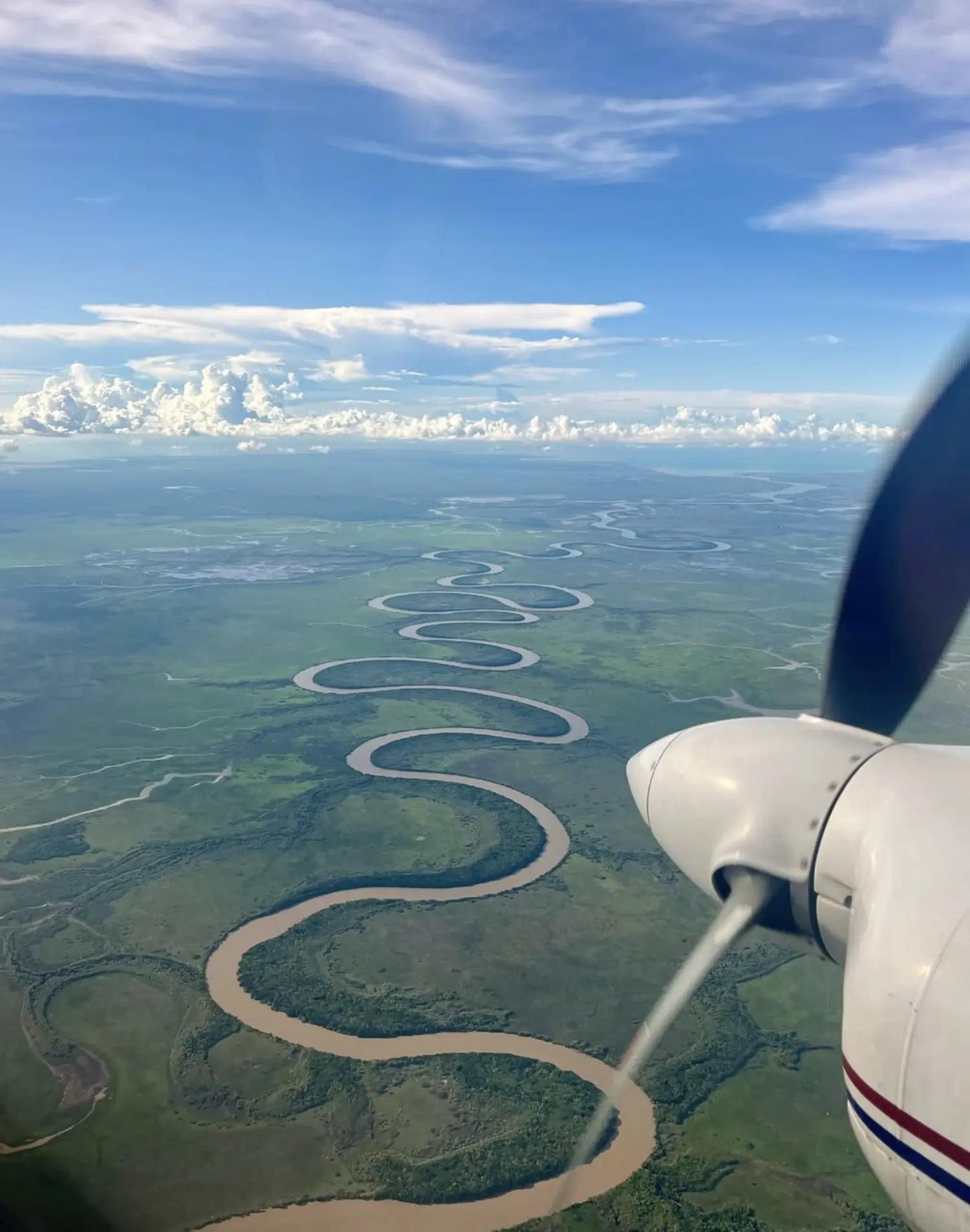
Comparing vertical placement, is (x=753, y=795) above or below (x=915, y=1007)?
above

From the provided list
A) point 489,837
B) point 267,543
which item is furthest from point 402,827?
point 267,543

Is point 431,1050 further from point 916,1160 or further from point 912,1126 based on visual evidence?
point 912,1126

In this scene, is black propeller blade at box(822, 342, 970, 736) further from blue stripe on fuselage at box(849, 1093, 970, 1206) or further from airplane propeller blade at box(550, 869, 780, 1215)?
blue stripe on fuselage at box(849, 1093, 970, 1206)

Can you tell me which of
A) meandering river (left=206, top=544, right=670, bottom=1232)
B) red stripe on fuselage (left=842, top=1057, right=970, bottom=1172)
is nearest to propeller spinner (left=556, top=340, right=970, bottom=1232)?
red stripe on fuselage (left=842, top=1057, right=970, bottom=1172)

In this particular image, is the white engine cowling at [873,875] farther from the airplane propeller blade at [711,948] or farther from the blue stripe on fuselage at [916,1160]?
the airplane propeller blade at [711,948]

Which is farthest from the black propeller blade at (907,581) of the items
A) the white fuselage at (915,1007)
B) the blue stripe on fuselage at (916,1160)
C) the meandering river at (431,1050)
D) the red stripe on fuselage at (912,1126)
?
the meandering river at (431,1050)

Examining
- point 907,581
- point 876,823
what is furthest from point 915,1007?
point 907,581

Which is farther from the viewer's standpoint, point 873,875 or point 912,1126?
point 873,875
